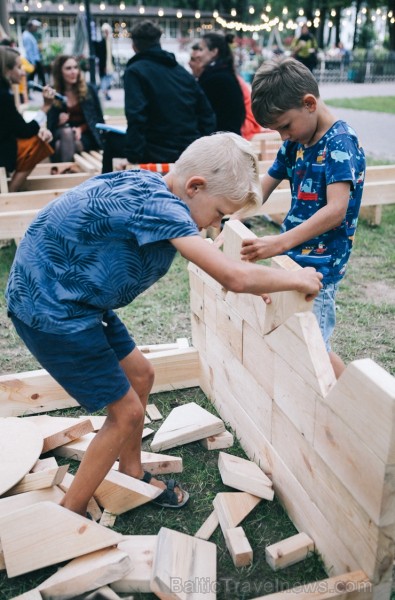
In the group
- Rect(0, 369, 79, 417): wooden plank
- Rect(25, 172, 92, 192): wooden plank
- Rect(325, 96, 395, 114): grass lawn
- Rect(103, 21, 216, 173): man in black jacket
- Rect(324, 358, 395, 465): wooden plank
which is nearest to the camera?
Rect(324, 358, 395, 465): wooden plank

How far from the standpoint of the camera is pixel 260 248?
212 cm

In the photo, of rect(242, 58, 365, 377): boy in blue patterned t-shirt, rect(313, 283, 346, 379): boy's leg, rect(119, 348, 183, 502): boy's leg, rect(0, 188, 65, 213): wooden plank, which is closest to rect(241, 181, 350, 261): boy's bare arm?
rect(242, 58, 365, 377): boy in blue patterned t-shirt

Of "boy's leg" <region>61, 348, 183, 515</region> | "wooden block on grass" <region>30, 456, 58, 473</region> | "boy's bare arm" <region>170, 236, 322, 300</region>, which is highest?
"boy's bare arm" <region>170, 236, 322, 300</region>

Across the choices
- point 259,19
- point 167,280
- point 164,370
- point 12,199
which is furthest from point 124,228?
point 259,19

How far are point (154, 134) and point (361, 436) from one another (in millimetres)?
4505

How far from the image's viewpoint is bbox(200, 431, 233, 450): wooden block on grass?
2.69 meters

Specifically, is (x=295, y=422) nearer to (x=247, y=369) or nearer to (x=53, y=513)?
(x=247, y=369)

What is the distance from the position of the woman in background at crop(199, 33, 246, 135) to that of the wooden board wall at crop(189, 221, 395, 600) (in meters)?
3.79

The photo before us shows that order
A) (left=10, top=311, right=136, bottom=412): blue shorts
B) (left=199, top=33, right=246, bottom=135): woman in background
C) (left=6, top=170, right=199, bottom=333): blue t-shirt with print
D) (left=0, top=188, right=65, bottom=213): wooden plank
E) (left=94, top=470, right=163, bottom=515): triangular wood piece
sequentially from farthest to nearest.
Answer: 1. (left=199, top=33, right=246, bottom=135): woman in background
2. (left=0, top=188, right=65, bottom=213): wooden plank
3. (left=94, top=470, right=163, bottom=515): triangular wood piece
4. (left=10, top=311, right=136, bottom=412): blue shorts
5. (left=6, top=170, right=199, bottom=333): blue t-shirt with print

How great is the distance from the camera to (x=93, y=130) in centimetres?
757

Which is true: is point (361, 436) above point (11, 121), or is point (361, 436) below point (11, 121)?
below

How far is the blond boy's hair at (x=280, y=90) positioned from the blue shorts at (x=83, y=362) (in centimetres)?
114

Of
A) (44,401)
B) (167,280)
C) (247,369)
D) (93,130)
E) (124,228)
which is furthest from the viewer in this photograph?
(93,130)

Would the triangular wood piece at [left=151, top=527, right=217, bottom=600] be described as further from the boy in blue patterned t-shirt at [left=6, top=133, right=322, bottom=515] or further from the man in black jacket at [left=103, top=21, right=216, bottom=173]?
the man in black jacket at [left=103, top=21, right=216, bottom=173]
